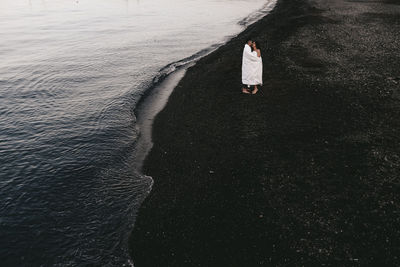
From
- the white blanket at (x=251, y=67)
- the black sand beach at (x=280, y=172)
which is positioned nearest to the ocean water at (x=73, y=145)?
the black sand beach at (x=280, y=172)

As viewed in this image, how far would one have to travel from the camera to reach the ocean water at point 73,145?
7.98 metres

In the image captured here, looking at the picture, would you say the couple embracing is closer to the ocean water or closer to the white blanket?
the white blanket

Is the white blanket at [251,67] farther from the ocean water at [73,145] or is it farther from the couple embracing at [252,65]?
the ocean water at [73,145]

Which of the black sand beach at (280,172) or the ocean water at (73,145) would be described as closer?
the black sand beach at (280,172)

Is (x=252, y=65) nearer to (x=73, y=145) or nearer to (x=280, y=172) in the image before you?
(x=280, y=172)

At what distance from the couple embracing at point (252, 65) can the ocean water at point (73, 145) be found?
19.3 ft

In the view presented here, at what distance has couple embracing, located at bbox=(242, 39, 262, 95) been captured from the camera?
581 inches

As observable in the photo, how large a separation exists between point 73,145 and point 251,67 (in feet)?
29.0

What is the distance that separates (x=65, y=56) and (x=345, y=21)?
28407 millimetres

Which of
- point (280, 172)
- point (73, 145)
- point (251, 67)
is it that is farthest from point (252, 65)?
point (73, 145)

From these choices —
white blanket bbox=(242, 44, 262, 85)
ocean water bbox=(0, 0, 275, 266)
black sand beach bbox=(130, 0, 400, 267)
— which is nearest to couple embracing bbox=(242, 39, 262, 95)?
white blanket bbox=(242, 44, 262, 85)

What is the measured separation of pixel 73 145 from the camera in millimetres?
12938

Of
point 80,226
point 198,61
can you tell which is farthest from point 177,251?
point 198,61

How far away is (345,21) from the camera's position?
109ft
